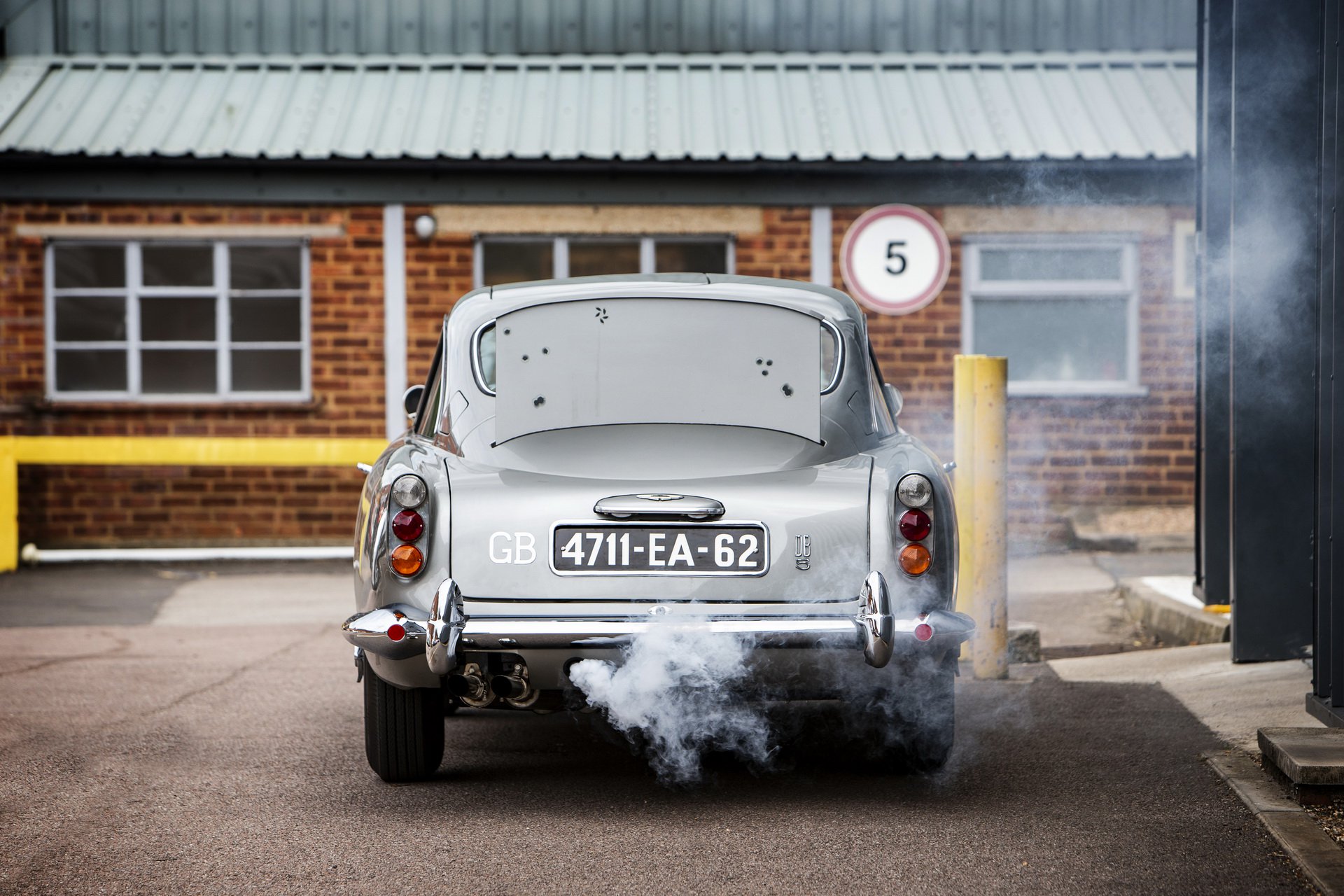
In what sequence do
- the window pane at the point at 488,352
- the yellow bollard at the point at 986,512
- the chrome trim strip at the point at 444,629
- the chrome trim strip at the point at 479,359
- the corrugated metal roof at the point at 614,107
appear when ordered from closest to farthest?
the chrome trim strip at the point at 444,629 → the chrome trim strip at the point at 479,359 → the window pane at the point at 488,352 → the yellow bollard at the point at 986,512 → the corrugated metal roof at the point at 614,107

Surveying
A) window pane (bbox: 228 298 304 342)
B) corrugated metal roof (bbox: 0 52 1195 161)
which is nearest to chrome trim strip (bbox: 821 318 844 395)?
corrugated metal roof (bbox: 0 52 1195 161)

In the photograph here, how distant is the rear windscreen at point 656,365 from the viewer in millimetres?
4672

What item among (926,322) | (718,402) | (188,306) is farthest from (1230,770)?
(188,306)

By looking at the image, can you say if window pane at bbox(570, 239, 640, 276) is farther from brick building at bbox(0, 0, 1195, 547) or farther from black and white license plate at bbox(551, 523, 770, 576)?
black and white license plate at bbox(551, 523, 770, 576)

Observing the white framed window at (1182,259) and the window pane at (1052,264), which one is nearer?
the white framed window at (1182,259)

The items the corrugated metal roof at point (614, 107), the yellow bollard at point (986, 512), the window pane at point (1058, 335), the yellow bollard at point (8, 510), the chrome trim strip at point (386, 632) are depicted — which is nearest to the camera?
the chrome trim strip at point (386, 632)

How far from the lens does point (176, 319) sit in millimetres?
11992

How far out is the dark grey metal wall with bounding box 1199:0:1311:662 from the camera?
621 cm

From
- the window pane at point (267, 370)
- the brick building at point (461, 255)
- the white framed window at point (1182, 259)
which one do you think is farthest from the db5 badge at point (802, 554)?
the white framed window at point (1182, 259)

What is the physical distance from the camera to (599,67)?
13.3m

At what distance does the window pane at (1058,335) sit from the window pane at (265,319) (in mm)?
5810

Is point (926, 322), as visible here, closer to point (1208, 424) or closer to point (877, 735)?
point (1208, 424)

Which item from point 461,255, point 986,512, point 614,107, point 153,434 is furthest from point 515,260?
point 986,512

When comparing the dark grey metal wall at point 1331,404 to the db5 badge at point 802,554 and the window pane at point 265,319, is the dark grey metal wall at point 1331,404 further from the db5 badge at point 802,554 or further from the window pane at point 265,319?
the window pane at point 265,319
